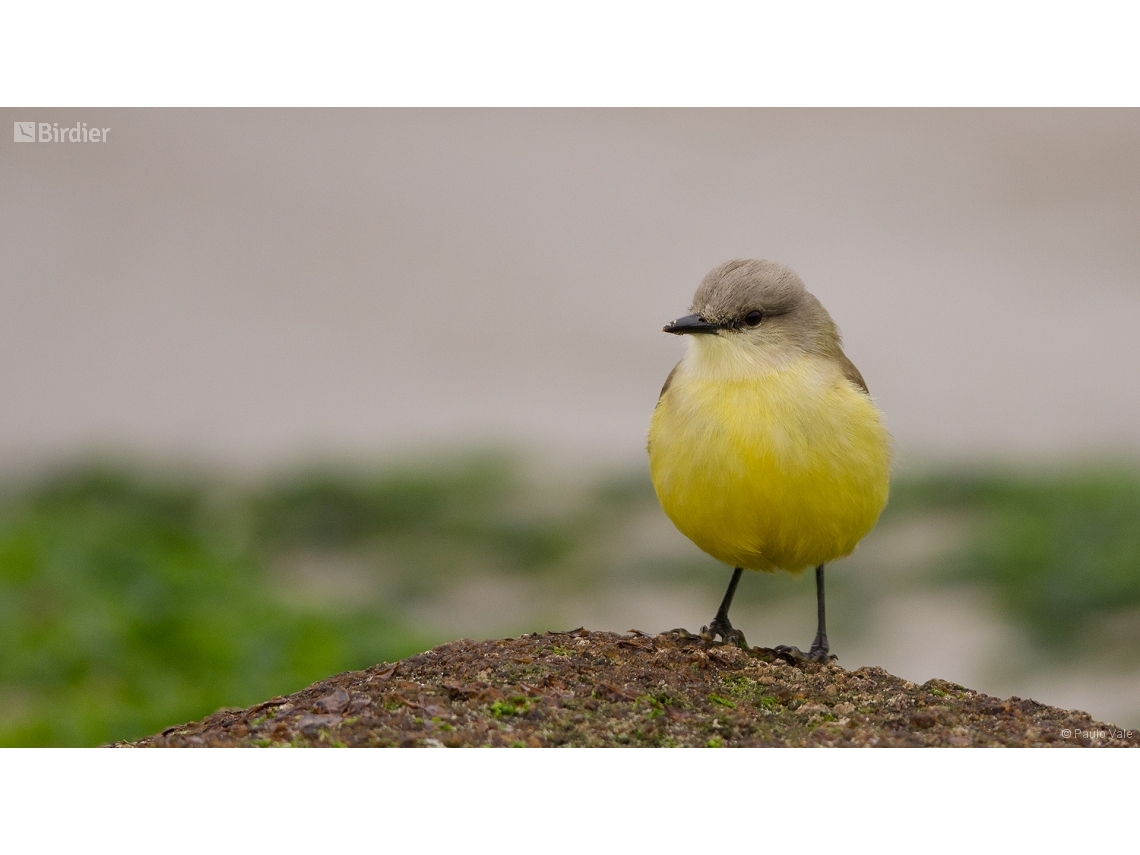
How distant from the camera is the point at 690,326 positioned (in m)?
4.47

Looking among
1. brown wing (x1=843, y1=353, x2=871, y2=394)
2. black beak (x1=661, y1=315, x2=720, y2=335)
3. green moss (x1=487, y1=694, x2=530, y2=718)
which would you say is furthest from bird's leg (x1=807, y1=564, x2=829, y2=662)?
green moss (x1=487, y1=694, x2=530, y2=718)

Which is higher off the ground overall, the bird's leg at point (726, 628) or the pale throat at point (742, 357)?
the pale throat at point (742, 357)

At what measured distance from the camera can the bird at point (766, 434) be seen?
434 centimetres

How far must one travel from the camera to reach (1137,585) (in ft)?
22.2

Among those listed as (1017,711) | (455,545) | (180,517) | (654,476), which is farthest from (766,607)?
(180,517)

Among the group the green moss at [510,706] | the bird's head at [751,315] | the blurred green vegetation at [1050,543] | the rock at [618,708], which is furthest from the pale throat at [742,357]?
the blurred green vegetation at [1050,543]

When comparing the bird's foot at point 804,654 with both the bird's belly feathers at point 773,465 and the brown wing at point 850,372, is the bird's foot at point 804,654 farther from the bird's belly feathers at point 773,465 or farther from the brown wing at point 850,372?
the brown wing at point 850,372

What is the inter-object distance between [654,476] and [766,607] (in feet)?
9.28

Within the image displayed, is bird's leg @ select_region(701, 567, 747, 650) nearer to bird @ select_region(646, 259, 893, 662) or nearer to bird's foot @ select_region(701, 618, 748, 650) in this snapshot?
bird's foot @ select_region(701, 618, 748, 650)

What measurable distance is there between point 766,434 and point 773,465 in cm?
12

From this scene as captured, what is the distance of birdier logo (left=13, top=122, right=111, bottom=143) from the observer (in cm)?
534

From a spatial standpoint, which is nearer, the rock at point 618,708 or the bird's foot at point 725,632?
the rock at point 618,708

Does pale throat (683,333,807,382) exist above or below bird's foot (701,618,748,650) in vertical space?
above

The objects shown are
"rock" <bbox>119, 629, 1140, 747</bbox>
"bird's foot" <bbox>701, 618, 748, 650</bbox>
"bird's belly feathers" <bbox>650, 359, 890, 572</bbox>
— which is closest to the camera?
"rock" <bbox>119, 629, 1140, 747</bbox>
